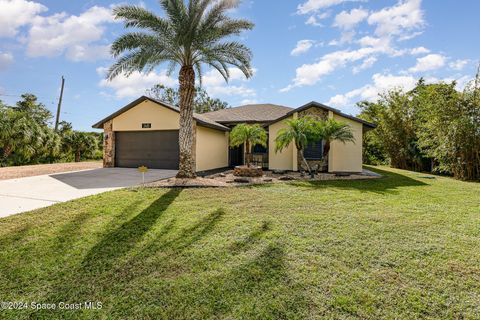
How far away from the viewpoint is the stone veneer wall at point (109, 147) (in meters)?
16.7

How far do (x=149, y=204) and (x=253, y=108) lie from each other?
16.9 m

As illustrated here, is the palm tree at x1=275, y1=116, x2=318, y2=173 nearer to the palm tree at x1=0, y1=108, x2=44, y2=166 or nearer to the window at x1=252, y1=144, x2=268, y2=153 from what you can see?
the window at x1=252, y1=144, x2=268, y2=153

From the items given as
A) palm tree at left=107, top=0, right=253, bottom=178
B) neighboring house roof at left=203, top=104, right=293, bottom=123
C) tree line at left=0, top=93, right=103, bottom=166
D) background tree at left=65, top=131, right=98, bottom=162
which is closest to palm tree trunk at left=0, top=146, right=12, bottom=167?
tree line at left=0, top=93, right=103, bottom=166

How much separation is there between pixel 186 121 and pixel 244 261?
321 inches

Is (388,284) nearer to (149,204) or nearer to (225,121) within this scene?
(149,204)

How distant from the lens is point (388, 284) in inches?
122

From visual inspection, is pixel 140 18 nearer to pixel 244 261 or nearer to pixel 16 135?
pixel 244 261

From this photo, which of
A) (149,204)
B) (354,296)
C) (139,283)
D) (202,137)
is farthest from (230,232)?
(202,137)

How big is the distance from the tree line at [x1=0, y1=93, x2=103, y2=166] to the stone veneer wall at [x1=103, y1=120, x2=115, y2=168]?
20.0 feet

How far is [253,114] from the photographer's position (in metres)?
19.6

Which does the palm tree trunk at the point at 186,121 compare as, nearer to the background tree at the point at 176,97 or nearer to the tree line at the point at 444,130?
the tree line at the point at 444,130

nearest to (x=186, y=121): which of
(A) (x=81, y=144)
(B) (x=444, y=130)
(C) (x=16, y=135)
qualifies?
(B) (x=444, y=130)

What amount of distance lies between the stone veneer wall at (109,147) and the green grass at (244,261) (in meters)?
11.2

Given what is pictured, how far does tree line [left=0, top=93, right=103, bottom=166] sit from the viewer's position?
16.8 m
